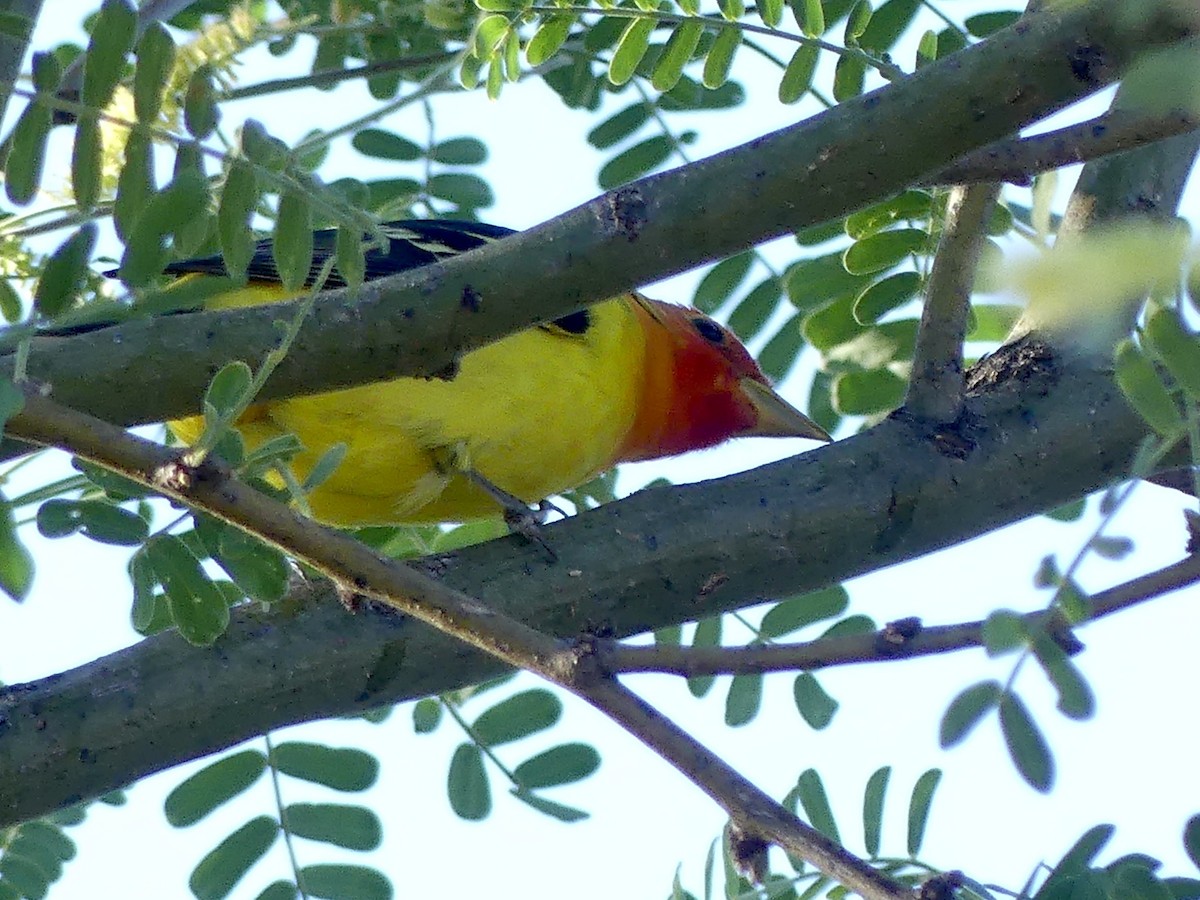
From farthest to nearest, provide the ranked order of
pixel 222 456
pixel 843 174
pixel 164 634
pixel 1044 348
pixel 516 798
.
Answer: pixel 516 798, pixel 1044 348, pixel 164 634, pixel 222 456, pixel 843 174

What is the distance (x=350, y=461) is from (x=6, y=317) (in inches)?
33.2

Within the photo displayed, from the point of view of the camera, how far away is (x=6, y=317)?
3.29m

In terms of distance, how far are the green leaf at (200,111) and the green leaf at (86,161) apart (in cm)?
13

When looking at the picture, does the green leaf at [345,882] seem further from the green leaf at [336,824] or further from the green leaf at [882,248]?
the green leaf at [882,248]

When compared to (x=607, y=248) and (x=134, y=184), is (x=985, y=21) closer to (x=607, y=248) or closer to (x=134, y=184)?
(x=607, y=248)

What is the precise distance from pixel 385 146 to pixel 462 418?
42.2 inches

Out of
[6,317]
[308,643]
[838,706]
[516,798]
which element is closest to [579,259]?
[308,643]

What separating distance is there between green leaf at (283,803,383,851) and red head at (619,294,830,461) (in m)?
1.48

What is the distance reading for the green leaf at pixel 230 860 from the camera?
11.4ft

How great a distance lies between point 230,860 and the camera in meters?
3.49

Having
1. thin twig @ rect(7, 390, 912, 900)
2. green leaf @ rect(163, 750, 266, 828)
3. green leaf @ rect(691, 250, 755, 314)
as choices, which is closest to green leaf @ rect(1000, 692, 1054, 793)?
thin twig @ rect(7, 390, 912, 900)

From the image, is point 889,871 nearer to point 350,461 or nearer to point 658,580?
point 658,580

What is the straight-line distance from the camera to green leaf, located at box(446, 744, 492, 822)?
153 inches

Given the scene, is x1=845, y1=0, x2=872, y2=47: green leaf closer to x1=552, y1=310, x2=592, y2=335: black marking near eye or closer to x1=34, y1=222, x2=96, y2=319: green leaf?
x1=552, y1=310, x2=592, y2=335: black marking near eye
